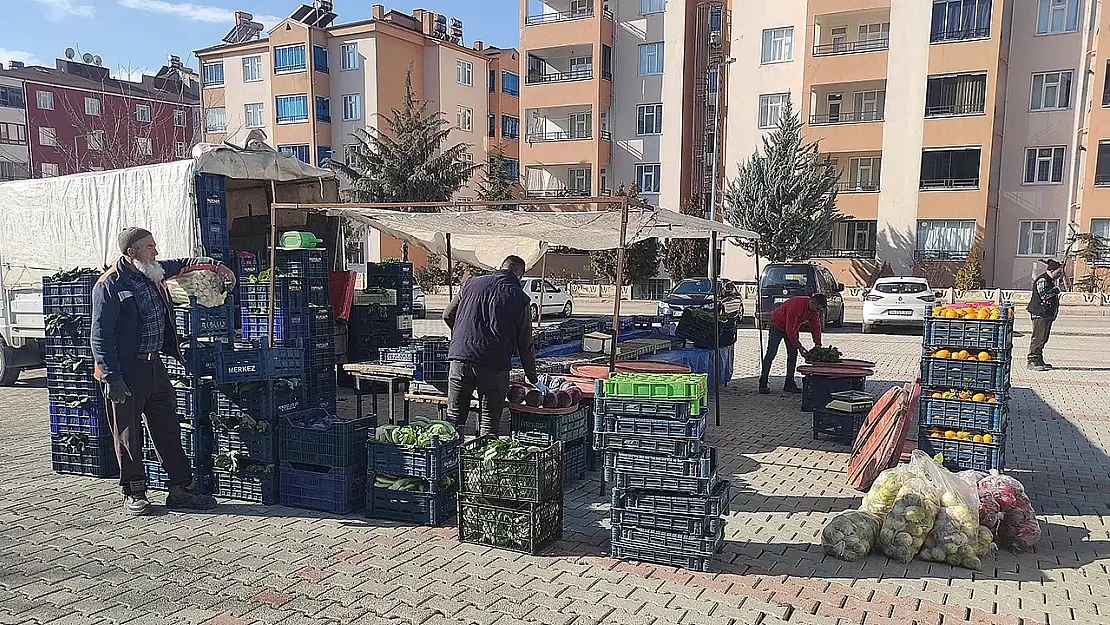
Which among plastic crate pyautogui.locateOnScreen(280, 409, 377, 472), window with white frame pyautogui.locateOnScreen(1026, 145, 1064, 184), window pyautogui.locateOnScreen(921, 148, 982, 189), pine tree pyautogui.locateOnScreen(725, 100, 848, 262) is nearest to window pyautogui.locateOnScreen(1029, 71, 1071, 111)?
window with white frame pyautogui.locateOnScreen(1026, 145, 1064, 184)

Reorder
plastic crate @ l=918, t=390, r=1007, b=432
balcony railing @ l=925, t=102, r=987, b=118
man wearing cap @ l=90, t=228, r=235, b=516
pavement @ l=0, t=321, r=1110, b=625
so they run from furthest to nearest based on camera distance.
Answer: balcony railing @ l=925, t=102, r=987, b=118, plastic crate @ l=918, t=390, r=1007, b=432, man wearing cap @ l=90, t=228, r=235, b=516, pavement @ l=0, t=321, r=1110, b=625

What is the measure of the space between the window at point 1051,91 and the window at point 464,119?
29.9m

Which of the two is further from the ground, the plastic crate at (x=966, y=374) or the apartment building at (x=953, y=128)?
the apartment building at (x=953, y=128)

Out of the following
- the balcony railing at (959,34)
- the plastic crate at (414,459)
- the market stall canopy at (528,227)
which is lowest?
the plastic crate at (414,459)

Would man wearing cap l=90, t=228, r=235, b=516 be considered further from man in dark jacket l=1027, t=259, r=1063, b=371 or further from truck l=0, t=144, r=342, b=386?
man in dark jacket l=1027, t=259, r=1063, b=371

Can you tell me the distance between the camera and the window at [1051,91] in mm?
30859

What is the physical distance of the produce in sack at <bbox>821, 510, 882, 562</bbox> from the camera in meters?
5.11

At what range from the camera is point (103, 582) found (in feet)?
15.3

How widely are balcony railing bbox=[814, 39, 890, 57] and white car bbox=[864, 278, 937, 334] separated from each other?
1603cm

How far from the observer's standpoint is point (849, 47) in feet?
110

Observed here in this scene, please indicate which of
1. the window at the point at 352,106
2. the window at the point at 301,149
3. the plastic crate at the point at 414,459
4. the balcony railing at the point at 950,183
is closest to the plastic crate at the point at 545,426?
the plastic crate at the point at 414,459

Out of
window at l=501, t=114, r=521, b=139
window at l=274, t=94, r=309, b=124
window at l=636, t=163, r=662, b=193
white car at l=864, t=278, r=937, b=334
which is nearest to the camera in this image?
white car at l=864, t=278, r=937, b=334

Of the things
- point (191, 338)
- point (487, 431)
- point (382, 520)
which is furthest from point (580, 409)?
point (191, 338)

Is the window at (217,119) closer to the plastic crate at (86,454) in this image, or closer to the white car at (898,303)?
the white car at (898,303)
